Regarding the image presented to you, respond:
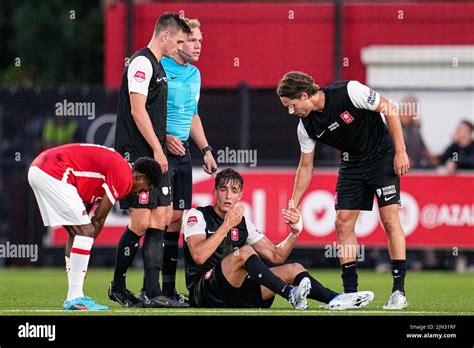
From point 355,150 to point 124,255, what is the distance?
215cm

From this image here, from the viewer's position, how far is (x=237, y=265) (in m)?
10.5

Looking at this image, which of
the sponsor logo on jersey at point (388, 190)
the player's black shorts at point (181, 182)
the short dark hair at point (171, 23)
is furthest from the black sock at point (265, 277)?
the short dark hair at point (171, 23)

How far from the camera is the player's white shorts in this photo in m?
10.5

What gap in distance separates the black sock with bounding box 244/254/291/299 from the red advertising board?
7.13m

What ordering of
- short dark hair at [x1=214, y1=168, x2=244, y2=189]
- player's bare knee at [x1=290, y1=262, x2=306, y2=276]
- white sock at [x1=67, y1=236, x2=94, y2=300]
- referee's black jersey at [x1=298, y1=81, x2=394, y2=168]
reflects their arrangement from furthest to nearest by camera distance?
referee's black jersey at [x1=298, y1=81, x2=394, y2=168], short dark hair at [x1=214, y1=168, x2=244, y2=189], player's bare knee at [x1=290, y1=262, x2=306, y2=276], white sock at [x1=67, y1=236, x2=94, y2=300]

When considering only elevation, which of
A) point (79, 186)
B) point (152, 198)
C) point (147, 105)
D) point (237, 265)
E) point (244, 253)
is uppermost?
point (147, 105)

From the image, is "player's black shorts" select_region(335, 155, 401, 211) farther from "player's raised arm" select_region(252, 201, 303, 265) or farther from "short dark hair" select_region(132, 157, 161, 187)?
"short dark hair" select_region(132, 157, 161, 187)

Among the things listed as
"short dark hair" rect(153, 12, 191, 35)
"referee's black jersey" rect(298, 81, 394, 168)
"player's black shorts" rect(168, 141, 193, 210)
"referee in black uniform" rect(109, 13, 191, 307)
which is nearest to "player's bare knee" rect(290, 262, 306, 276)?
"referee in black uniform" rect(109, 13, 191, 307)

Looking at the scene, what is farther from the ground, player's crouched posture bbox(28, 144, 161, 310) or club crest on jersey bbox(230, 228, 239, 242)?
player's crouched posture bbox(28, 144, 161, 310)

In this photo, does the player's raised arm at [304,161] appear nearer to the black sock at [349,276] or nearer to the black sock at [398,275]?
the black sock at [349,276]

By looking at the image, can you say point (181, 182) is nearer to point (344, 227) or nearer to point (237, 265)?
point (344, 227)

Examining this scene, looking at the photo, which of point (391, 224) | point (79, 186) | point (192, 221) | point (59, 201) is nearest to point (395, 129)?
point (391, 224)
